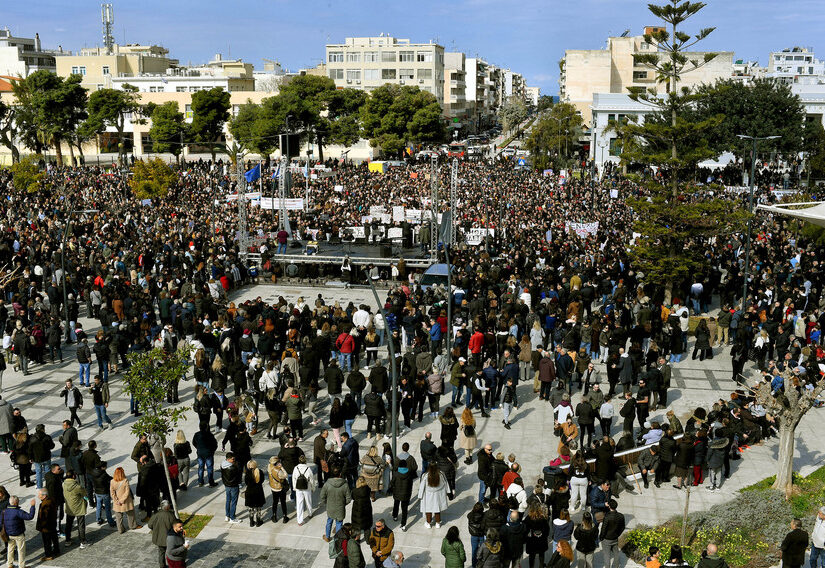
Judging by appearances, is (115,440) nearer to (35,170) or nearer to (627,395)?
(627,395)

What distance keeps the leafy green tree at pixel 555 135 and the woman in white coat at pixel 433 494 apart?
55.7m

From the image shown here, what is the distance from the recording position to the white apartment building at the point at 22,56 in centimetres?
10644

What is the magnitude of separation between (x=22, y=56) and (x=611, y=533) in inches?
4916

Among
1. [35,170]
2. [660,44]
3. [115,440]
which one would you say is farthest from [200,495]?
[35,170]

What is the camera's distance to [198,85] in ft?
306

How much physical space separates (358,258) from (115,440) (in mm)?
14936

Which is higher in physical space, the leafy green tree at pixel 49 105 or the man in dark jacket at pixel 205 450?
the leafy green tree at pixel 49 105

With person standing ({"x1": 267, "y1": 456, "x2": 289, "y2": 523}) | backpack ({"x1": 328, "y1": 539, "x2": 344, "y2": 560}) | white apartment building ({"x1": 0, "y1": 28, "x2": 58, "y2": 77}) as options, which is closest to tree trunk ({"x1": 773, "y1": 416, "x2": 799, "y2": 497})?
backpack ({"x1": 328, "y1": 539, "x2": 344, "y2": 560})

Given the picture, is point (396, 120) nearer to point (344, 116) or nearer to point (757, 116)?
point (344, 116)

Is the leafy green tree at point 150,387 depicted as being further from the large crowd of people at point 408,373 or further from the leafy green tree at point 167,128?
the leafy green tree at point 167,128

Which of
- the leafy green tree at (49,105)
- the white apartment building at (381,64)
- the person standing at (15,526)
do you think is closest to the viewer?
the person standing at (15,526)

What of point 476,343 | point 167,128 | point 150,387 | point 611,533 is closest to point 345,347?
point 476,343

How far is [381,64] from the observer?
104 metres

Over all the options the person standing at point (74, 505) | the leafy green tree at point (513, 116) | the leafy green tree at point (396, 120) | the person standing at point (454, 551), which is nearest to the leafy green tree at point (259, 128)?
the leafy green tree at point (396, 120)
